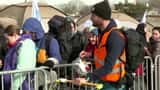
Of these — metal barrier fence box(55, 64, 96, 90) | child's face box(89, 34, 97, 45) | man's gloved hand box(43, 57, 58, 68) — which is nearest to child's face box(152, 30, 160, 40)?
child's face box(89, 34, 97, 45)

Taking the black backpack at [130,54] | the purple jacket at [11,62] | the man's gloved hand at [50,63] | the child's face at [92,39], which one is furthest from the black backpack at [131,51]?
the child's face at [92,39]

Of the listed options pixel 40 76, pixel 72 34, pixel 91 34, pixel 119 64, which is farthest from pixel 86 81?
pixel 72 34

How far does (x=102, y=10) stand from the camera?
5.69 meters

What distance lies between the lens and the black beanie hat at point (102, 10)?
5672mm

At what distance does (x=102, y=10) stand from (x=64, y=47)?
7.21ft

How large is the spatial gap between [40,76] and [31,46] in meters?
0.45

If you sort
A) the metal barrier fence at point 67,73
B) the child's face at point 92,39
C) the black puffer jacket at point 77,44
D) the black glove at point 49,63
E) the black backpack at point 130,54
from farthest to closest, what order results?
the black puffer jacket at point 77,44 → the child's face at point 92,39 → the metal barrier fence at point 67,73 → the black glove at point 49,63 → the black backpack at point 130,54

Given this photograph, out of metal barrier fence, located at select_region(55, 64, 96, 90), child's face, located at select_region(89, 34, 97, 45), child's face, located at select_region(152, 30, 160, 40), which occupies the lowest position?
metal barrier fence, located at select_region(55, 64, 96, 90)

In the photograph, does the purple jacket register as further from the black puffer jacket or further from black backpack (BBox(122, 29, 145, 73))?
the black puffer jacket

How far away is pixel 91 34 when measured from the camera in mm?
7891

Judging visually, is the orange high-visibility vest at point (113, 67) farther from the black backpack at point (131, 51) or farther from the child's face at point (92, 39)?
the child's face at point (92, 39)

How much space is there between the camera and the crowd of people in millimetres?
5598

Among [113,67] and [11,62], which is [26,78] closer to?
[11,62]

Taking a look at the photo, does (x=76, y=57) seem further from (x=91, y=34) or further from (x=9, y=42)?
(x=9, y=42)
